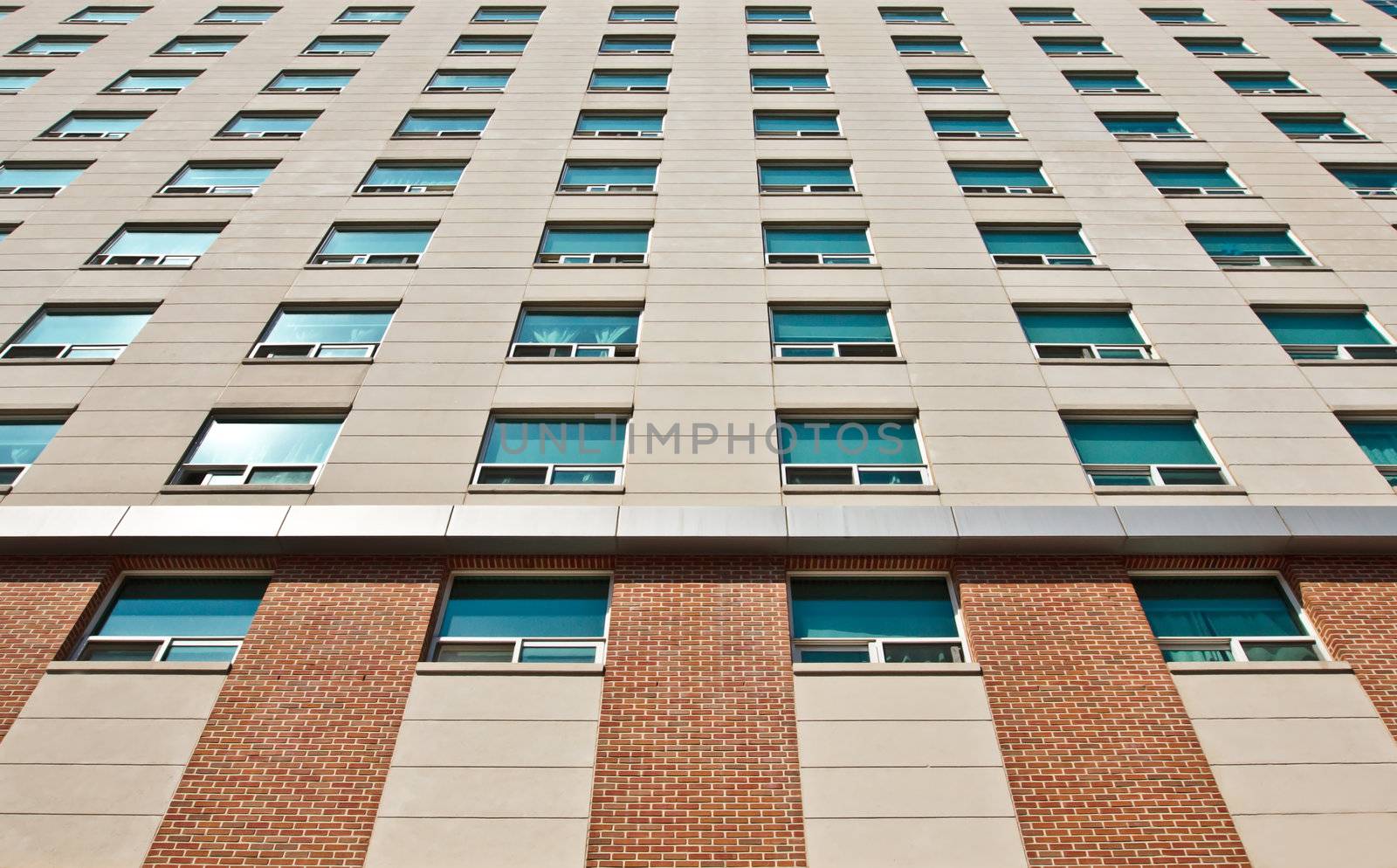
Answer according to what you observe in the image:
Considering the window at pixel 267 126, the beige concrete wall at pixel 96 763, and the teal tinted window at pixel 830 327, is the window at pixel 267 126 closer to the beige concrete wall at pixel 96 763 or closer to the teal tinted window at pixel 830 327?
the teal tinted window at pixel 830 327

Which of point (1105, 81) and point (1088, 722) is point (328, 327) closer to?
point (1088, 722)

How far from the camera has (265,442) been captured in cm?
1203

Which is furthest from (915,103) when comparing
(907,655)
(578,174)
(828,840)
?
(828,840)

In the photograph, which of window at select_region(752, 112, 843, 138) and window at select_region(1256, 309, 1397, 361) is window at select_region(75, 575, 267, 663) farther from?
window at select_region(1256, 309, 1397, 361)

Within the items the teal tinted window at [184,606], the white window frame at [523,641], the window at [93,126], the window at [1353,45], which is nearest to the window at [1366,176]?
the window at [1353,45]

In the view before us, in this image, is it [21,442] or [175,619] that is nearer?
[175,619]

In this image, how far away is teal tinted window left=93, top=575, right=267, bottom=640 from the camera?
9.91 meters

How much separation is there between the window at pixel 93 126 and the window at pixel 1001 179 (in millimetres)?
19925

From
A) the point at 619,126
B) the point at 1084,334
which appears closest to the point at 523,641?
the point at 1084,334

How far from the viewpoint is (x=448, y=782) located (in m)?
8.23

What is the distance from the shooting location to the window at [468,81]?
21859 mm

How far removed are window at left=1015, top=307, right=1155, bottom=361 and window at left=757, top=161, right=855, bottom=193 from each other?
535cm

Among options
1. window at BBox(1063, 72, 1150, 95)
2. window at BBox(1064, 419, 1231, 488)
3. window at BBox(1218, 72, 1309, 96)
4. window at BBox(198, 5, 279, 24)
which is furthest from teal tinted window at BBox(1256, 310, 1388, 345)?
window at BBox(198, 5, 279, 24)

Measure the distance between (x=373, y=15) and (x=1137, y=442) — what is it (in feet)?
86.1
